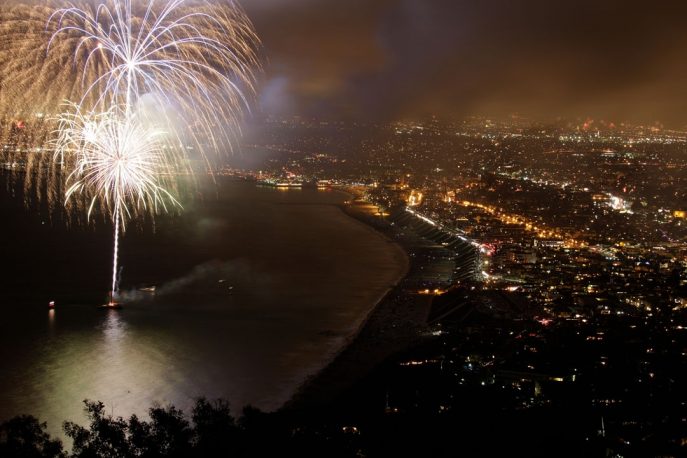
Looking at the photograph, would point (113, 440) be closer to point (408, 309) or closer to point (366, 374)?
point (366, 374)

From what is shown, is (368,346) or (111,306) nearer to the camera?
(368,346)

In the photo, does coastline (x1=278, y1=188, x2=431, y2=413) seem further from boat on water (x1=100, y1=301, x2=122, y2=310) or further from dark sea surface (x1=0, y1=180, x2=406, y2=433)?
boat on water (x1=100, y1=301, x2=122, y2=310)

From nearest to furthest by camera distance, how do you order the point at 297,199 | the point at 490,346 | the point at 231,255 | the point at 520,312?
1. the point at 490,346
2. the point at 520,312
3. the point at 231,255
4. the point at 297,199

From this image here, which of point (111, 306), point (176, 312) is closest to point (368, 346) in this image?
point (176, 312)

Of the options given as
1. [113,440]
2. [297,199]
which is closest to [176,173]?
[297,199]

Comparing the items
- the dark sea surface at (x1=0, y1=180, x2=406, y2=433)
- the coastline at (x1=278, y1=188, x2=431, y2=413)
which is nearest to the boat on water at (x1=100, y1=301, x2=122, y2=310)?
the dark sea surface at (x1=0, y1=180, x2=406, y2=433)

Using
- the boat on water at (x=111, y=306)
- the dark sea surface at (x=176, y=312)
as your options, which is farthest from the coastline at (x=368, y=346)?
the boat on water at (x=111, y=306)

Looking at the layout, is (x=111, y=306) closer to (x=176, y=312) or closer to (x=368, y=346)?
(x=176, y=312)
